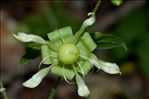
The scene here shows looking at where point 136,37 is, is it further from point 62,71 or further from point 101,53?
point 62,71

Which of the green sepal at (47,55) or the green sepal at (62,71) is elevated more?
the green sepal at (47,55)

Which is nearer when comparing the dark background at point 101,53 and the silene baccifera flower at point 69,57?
the silene baccifera flower at point 69,57

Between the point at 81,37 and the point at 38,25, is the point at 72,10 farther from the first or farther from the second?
the point at 81,37

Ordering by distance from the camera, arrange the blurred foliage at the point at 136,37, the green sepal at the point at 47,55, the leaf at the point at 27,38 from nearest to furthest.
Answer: the leaf at the point at 27,38
the green sepal at the point at 47,55
the blurred foliage at the point at 136,37

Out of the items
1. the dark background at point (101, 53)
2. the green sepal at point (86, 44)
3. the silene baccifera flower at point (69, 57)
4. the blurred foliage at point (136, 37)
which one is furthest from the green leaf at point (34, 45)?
the blurred foliage at point (136, 37)

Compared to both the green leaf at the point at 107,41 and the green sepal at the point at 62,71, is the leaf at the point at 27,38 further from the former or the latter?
the green leaf at the point at 107,41

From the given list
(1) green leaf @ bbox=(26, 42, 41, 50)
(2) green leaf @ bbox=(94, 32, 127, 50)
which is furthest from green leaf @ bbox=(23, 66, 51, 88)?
(2) green leaf @ bbox=(94, 32, 127, 50)

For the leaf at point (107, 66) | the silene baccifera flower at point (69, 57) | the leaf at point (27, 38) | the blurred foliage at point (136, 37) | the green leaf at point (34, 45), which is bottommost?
the leaf at point (107, 66)

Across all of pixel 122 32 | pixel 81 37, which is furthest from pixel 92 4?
pixel 81 37
